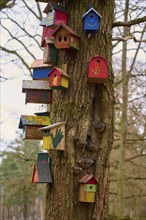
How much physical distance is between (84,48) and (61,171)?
0.91 m

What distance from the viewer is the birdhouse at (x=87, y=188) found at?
2.53 m

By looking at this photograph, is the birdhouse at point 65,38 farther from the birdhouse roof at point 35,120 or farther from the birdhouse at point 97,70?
the birdhouse roof at point 35,120

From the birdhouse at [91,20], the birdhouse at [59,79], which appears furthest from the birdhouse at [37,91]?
the birdhouse at [91,20]

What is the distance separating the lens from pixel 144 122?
10227mm

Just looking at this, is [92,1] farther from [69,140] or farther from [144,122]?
[144,122]

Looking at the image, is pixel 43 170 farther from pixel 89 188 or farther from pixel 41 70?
pixel 41 70

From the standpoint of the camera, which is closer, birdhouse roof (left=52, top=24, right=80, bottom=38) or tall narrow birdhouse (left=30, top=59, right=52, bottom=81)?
birdhouse roof (left=52, top=24, right=80, bottom=38)

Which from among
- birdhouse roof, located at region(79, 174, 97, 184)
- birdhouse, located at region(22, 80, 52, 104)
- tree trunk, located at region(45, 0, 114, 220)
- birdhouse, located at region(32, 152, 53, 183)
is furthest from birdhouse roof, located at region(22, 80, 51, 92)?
birdhouse roof, located at region(79, 174, 97, 184)

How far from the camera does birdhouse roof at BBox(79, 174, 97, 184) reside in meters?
2.53

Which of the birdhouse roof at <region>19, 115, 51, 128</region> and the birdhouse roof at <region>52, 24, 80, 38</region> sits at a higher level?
the birdhouse roof at <region>52, 24, 80, 38</region>

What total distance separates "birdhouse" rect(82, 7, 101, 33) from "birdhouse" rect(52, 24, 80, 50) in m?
0.10

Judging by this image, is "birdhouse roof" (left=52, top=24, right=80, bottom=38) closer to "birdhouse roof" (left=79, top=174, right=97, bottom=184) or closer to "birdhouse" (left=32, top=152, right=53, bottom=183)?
"birdhouse" (left=32, top=152, right=53, bottom=183)

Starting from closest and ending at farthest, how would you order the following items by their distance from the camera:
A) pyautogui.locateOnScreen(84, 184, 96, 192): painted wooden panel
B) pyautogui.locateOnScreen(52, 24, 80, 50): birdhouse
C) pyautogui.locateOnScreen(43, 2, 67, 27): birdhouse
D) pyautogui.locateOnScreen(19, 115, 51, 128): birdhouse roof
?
pyautogui.locateOnScreen(84, 184, 96, 192): painted wooden panel < pyautogui.locateOnScreen(52, 24, 80, 50): birdhouse < pyautogui.locateOnScreen(43, 2, 67, 27): birdhouse < pyautogui.locateOnScreen(19, 115, 51, 128): birdhouse roof

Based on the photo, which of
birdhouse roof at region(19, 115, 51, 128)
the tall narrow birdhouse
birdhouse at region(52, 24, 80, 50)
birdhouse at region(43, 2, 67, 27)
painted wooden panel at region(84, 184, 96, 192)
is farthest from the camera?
the tall narrow birdhouse
